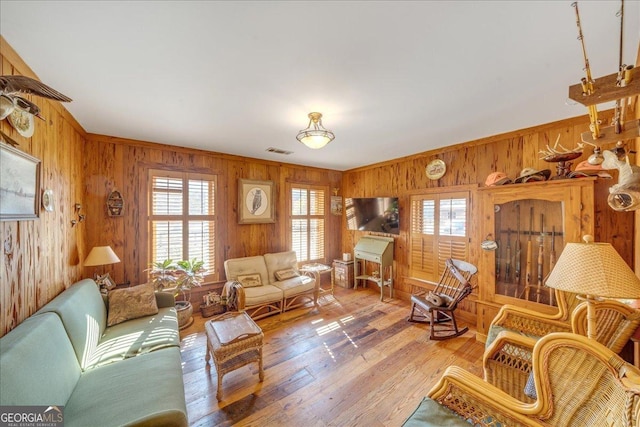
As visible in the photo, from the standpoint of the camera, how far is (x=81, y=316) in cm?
195

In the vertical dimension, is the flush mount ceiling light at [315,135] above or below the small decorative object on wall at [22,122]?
above

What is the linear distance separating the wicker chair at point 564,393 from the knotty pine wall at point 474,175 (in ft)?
5.94

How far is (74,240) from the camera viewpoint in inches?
104

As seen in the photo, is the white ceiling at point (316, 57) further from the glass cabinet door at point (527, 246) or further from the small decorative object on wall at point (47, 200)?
the glass cabinet door at point (527, 246)

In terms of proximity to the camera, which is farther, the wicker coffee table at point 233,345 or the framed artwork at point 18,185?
the wicker coffee table at point 233,345

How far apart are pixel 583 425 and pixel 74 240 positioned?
14.1 feet

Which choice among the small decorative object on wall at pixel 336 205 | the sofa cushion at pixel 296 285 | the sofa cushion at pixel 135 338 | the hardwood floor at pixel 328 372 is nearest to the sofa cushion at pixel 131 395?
the sofa cushion at pixel 135 338

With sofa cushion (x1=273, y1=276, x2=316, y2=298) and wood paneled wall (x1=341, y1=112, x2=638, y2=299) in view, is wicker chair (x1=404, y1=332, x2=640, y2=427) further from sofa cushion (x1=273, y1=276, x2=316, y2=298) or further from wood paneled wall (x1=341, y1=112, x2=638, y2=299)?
sofa cushion (x1=273, y1=276, x2=316, y2=298)

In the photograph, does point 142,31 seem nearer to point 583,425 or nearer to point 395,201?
point 583,425

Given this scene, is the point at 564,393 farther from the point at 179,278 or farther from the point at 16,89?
the point at 179,278

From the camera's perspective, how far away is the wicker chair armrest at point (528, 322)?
2.00m

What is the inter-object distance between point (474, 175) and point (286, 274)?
10.7ft

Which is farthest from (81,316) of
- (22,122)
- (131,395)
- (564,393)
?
(564,393)

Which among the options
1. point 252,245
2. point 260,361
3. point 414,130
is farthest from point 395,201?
point 260,361
